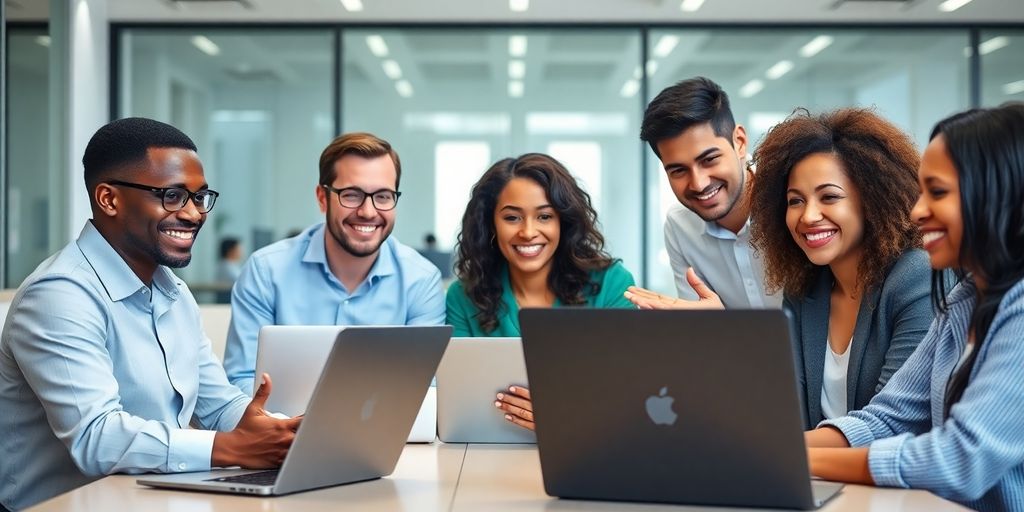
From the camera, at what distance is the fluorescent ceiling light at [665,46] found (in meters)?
6.88

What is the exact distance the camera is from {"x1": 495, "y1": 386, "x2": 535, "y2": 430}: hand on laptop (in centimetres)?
217

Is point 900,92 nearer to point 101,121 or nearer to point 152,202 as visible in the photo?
point 101,121

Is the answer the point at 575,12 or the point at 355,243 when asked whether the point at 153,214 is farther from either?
the point at 575,12

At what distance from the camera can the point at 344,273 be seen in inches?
128

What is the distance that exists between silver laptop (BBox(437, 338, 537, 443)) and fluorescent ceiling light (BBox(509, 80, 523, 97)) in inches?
193

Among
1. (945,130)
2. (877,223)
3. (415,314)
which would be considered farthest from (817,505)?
(415,314)

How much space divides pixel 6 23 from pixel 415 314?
3203 mm

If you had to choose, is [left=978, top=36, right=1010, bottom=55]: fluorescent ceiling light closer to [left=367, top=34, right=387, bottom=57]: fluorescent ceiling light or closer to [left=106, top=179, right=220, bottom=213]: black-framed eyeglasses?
[left=367, top=34, right=387, bottom=57]: fluorescent ceiling light

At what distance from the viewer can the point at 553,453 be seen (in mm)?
1537

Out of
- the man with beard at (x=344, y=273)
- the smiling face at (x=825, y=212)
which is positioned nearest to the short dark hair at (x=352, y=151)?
the man with beard at (x=344, y=273)

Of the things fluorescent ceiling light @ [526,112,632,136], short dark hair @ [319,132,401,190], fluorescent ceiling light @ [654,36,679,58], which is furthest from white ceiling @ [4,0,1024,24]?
short dark hair @ [319,132,401,190]

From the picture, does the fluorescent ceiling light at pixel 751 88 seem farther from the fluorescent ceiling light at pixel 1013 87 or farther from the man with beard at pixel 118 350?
the man with beard at pixel 118 350

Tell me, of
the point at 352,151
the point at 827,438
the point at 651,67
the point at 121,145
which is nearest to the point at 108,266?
the point at 121,145

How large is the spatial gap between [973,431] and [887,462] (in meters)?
0.15
